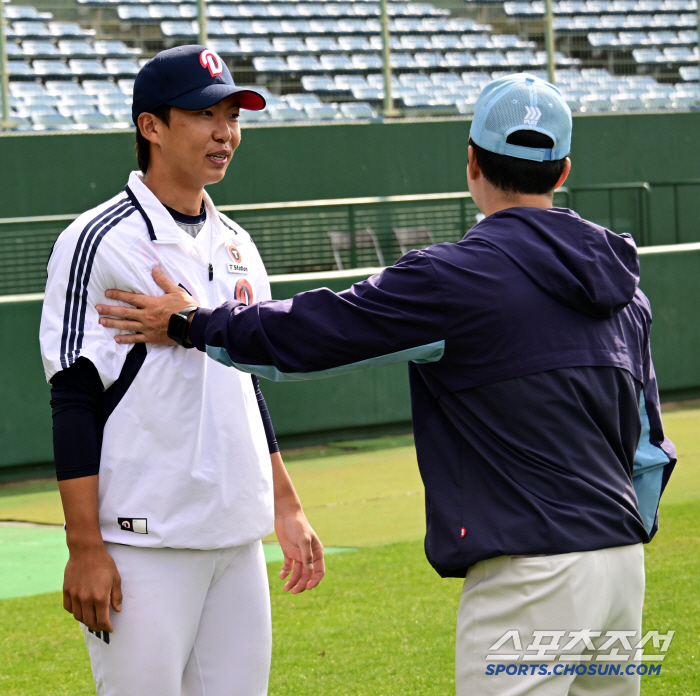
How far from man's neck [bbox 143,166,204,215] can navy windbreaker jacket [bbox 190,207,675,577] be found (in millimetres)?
531

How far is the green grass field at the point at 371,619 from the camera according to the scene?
13.7 feet

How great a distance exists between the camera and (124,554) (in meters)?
2.33

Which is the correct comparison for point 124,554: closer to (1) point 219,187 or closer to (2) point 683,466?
(2) point 683,466

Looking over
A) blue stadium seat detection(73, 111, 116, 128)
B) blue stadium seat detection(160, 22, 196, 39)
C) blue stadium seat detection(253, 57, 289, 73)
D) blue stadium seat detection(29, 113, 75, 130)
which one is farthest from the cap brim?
blue stadium seat detection(253, 57, 289, 73)

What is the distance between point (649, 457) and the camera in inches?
90.6

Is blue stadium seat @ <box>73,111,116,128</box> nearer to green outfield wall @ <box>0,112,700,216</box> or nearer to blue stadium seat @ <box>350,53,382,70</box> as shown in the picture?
green outfield wall @ <box>0,112,700,216</box>

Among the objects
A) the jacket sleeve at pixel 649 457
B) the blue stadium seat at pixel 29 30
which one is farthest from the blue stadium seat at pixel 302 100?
the jacket sleeve at pixel 649 457

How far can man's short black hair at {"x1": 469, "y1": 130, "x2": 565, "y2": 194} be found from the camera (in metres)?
2.14

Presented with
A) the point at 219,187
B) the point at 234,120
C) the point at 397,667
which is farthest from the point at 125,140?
the point at 234,120

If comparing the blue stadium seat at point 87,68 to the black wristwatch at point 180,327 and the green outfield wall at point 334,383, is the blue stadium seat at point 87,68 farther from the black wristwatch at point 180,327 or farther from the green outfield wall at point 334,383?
the black wristwatch at point 180,327

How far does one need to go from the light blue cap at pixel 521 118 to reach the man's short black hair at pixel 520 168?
0.01 meters

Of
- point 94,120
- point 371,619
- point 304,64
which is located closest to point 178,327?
point 371,619

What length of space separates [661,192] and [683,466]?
21.8 ft

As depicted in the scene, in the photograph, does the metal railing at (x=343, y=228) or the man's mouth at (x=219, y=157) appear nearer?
the man's mouth at (x=219, y=157)
